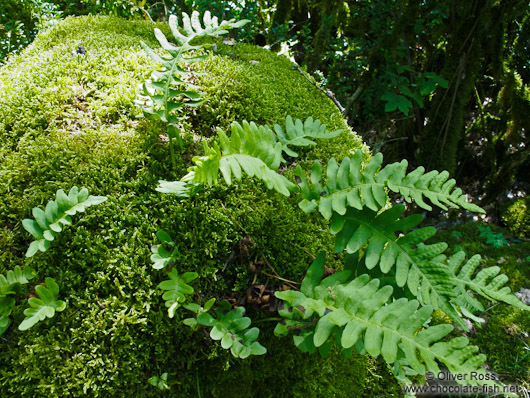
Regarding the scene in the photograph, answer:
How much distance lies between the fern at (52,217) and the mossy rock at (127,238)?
0.16 meters

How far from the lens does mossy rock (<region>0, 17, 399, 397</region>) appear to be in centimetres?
167

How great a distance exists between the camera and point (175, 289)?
1.66 meters

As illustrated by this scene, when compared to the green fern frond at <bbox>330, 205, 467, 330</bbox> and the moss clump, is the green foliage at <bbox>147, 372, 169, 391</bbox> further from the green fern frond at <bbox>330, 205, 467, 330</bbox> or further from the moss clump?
the moss clump

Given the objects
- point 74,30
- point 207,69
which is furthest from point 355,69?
point 74,30

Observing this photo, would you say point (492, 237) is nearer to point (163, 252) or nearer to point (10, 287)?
point (163, 252)

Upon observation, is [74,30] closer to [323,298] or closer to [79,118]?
[79,118]

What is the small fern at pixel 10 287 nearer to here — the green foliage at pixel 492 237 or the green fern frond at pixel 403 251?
the green fern frond at pixel 403 251

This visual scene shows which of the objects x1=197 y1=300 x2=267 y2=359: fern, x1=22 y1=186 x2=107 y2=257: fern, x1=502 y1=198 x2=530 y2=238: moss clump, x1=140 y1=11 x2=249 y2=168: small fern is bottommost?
x1=502 y1=198 x2=530 y2=238: moss clump

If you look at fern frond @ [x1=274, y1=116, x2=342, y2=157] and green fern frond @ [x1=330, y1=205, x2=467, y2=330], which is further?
fern frond @ [x1=274, y1=116, x2=342, y2=157]

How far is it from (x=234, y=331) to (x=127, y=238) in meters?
0.72

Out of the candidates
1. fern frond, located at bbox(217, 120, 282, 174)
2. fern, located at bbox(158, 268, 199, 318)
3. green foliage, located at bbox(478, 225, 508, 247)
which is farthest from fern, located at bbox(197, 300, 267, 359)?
green foliage, located at bbox(478, 225, 508, 247)

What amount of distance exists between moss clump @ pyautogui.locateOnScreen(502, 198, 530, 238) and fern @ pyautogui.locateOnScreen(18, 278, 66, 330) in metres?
4.52

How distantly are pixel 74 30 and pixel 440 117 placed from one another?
3912mm

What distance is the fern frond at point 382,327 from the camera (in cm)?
134
